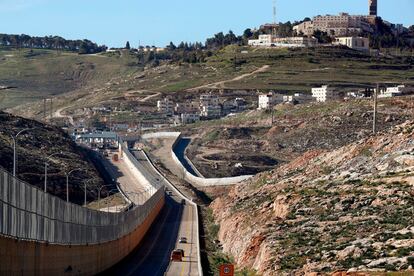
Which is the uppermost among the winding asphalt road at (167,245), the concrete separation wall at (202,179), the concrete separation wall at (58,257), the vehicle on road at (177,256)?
the concrete separation wall at (58,257)

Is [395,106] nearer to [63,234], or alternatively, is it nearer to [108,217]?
[108,217]

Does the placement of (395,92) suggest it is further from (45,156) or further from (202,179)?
(45,156)

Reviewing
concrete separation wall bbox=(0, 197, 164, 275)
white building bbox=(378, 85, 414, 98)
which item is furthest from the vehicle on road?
white building bbox=(378, 85, 414, 98)

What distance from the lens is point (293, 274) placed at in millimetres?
41656

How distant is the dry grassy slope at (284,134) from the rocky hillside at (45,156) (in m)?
16.7

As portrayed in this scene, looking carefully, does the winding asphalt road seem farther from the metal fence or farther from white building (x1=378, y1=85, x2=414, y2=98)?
white building (x1=378, y1=85, x2=414, y2=98)

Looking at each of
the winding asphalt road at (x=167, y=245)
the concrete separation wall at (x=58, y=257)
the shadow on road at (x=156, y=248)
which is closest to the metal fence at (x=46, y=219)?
the concrete separation wall at (x=58, y=257)

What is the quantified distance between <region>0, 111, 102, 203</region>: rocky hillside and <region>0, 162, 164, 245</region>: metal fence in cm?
3762

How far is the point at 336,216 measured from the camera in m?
52.2

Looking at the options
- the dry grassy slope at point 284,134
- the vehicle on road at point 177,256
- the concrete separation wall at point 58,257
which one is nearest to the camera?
the concrete separation wall at point 58,257

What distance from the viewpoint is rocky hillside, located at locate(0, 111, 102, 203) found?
104 metres

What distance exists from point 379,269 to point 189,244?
135 ft

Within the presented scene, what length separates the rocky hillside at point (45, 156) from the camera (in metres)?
104

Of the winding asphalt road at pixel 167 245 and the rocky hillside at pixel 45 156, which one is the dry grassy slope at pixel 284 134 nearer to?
the rocky hillside at pixel 45 156
